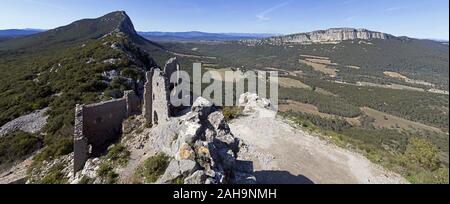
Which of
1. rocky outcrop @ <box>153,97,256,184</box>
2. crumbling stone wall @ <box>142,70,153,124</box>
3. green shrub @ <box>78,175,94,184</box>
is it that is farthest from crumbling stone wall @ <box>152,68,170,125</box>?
green shrub @ <box>78,175,94,184</box>

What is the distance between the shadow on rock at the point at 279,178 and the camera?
13100 millimetres

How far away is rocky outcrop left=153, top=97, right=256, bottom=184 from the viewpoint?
7.80m

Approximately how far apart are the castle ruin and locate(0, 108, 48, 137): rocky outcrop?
1164cm

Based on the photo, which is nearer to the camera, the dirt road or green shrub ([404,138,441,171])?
the dirt road

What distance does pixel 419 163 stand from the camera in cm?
Result: 1819

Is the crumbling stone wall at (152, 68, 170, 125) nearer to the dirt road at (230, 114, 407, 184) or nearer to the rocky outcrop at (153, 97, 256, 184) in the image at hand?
the rocky outcrop at (153, 97, 256, 184)

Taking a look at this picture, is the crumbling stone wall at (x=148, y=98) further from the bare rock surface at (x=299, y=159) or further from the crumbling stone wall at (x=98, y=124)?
the bare rock surface at (x=299, y=159)

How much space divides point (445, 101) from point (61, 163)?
108 meters

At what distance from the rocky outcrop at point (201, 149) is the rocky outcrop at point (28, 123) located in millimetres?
16176

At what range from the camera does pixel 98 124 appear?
14602 mm

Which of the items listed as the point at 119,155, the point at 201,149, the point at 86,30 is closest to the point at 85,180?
the point at 119,155

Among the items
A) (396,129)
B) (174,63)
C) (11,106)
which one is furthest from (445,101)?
(11,106)
